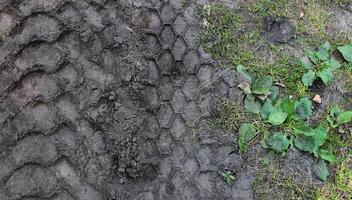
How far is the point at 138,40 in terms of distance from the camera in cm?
268

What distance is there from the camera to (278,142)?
9.24ft

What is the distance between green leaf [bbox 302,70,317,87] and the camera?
3.04 meters

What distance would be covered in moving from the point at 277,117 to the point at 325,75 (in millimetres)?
444

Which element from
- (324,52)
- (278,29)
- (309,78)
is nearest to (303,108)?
(309,78)

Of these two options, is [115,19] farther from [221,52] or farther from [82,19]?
[221,52]

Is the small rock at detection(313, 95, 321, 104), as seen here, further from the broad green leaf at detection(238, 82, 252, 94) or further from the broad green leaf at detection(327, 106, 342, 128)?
the broad green leaf at detection(238, 82, 252, 94)

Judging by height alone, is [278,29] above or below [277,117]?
above

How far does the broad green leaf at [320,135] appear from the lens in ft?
9.37

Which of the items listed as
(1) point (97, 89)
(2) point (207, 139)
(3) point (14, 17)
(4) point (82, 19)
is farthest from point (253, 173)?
(3) point (14, 17)

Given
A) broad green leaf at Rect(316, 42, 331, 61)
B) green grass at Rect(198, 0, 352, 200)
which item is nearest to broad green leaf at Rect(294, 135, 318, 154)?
green grass at Rect(198, 0, 352, 200)

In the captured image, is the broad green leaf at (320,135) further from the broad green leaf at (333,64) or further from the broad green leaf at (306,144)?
the broad green leaf at (333,64)

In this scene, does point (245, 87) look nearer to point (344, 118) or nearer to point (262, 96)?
point (262, 96)

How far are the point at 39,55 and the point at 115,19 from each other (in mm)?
467

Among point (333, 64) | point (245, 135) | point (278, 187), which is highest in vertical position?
point (333, 64)
